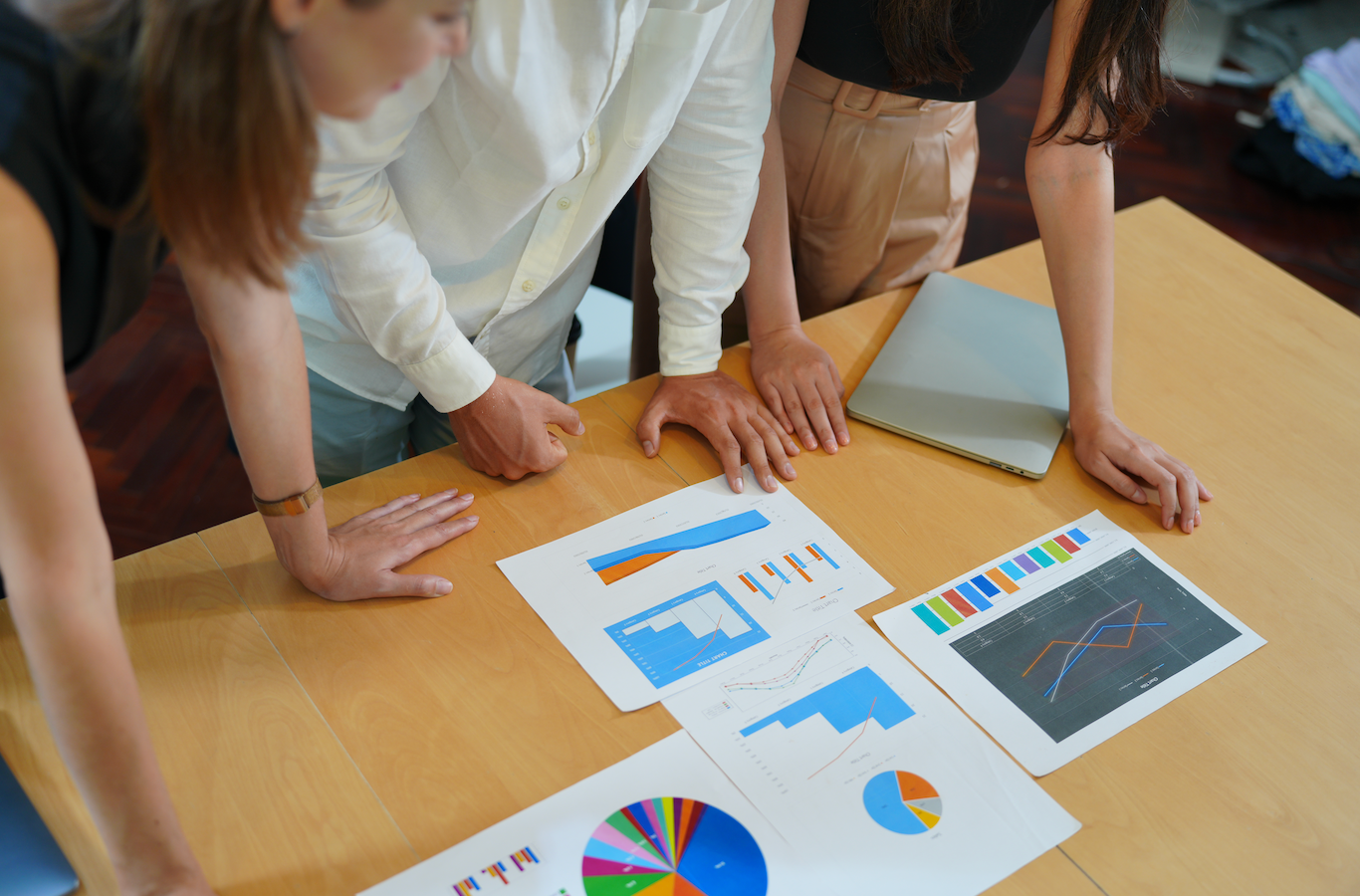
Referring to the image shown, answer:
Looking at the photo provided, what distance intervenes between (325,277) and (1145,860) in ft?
3.05

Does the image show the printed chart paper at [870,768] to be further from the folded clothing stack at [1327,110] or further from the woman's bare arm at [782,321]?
the folded clothing stack at [1327,110]

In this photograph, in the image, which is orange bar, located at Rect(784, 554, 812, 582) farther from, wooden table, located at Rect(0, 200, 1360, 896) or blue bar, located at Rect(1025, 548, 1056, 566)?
blue bar, located at Rect(1025, 548, 1056, 566)

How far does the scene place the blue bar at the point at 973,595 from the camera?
1.00m

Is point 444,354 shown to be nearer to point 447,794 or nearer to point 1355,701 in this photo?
point 447,794

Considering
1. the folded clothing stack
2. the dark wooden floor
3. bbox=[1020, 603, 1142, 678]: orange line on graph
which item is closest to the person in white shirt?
bbox=[1020, 603, 1142, 678]: orange line on graph

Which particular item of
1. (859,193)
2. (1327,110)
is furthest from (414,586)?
(1327,110)

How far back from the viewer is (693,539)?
3.40 ft

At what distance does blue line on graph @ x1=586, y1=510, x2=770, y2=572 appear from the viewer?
1.01 metres

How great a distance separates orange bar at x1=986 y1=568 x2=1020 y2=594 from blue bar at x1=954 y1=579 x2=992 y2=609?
3cm

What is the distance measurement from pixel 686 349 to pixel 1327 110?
2853mm

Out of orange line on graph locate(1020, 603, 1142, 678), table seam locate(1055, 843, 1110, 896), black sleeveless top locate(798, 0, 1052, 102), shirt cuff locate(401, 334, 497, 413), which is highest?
black sleeveless top locate(798, 0, 1052, 102)

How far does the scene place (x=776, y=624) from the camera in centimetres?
Result: 96

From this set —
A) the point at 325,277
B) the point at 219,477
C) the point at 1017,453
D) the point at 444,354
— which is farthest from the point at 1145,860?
the point at 219,477

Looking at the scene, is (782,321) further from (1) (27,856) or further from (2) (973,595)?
(1) (27,856)
